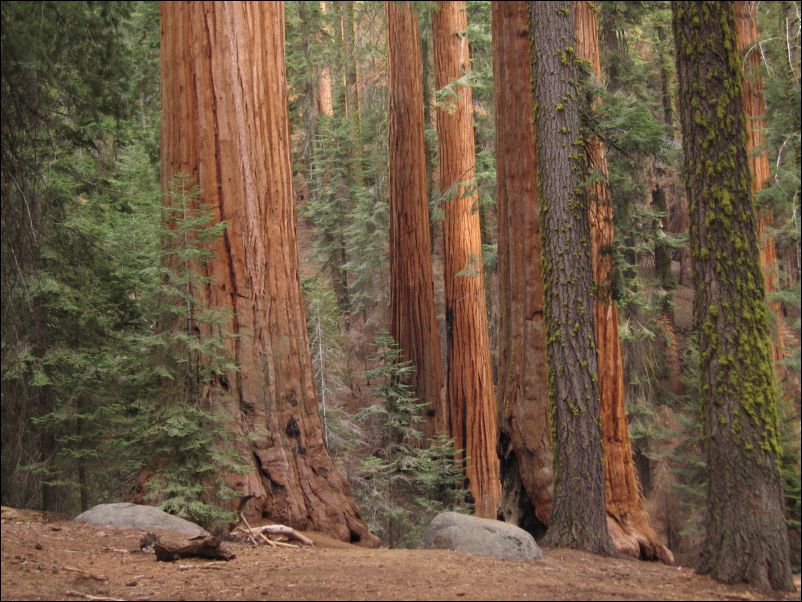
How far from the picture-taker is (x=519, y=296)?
1085 centimetres

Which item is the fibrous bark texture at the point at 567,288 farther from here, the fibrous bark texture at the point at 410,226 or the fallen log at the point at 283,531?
A: the fibrous bark texture at the point at 410,226

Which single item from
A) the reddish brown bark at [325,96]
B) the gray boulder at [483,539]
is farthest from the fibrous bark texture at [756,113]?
the reddish brown bark at [325,96]

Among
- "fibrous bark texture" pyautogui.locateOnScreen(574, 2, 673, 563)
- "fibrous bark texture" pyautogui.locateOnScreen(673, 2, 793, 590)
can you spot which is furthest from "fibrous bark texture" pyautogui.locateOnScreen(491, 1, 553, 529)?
"fibrous bark texture" pyautogui.locateOnScreen(673, 2, 793, 590)

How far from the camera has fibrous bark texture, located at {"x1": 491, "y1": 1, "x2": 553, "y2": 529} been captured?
410 inches

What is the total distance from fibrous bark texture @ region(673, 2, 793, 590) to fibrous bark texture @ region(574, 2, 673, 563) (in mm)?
2512

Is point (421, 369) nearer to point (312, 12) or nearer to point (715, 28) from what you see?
point (312, 12)

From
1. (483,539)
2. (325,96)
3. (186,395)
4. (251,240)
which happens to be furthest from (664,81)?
(186,395)

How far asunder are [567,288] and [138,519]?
5109mm

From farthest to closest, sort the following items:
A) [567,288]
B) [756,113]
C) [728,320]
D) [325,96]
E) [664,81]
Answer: [325,96], [664,81], [756,113], [567,288], [728,320]

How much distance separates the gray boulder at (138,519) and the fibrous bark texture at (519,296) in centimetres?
431

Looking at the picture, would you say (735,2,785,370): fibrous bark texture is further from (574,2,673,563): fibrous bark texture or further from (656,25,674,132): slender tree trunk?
(656,25,674,132): slender tree trunk

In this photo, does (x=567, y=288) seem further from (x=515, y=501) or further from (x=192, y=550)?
(x=192, y=550)

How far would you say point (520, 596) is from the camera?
5410 mm

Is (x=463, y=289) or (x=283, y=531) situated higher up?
(x=463, y=289)
